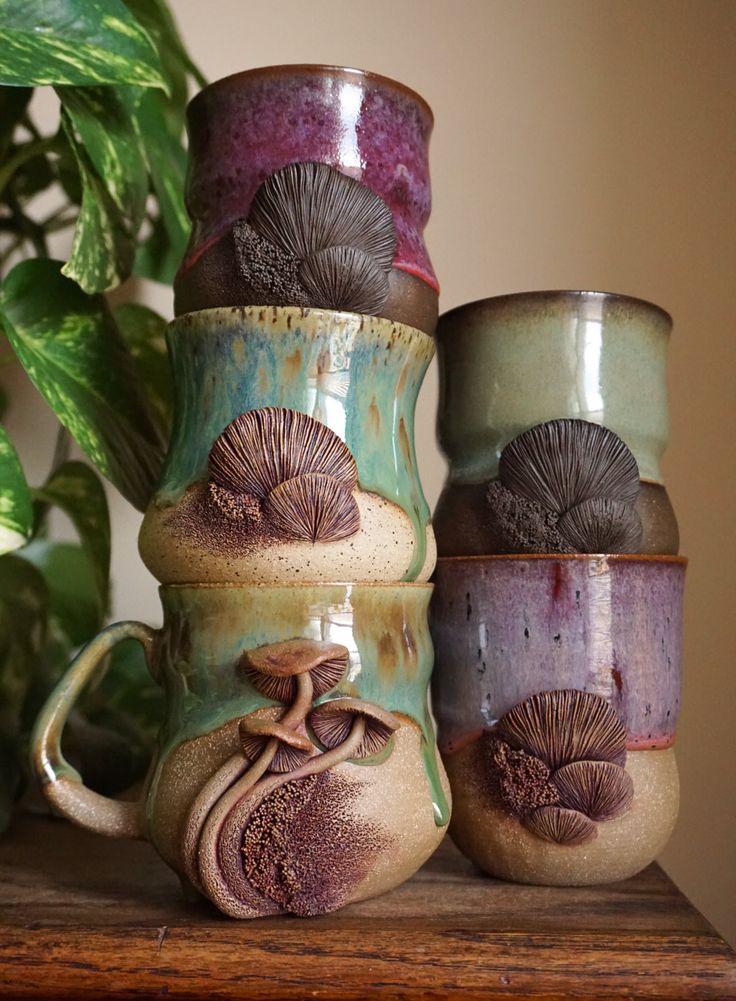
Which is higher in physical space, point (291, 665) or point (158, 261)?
point (158, 261)

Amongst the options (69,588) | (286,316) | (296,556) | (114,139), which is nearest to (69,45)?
(114,139)

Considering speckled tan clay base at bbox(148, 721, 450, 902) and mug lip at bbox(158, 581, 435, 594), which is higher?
mug lip at bbox(158, 581, 435, 594)

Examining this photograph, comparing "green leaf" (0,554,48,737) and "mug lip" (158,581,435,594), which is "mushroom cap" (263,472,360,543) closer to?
"mug lip" (158,581,435,594)

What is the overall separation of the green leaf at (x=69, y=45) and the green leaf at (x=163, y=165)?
5.7 inches

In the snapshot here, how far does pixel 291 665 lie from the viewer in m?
0.48

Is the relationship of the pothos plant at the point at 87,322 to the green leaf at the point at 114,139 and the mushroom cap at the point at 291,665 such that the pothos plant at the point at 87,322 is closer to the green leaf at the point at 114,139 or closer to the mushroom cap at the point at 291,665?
the green leaf at the point at 114,139

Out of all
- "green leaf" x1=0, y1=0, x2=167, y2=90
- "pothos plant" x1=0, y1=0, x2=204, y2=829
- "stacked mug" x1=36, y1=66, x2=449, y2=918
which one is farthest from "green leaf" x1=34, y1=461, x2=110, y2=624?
"green leaf" x1=0, y1=0, x2=167, y2=90

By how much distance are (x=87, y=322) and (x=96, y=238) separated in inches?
2.4

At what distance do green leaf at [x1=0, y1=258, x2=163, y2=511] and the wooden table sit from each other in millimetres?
272

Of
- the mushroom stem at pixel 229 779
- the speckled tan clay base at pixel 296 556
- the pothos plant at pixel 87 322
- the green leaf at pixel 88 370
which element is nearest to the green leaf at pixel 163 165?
the pothos plant at pixel 87 322

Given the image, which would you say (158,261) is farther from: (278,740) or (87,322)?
(278,740)

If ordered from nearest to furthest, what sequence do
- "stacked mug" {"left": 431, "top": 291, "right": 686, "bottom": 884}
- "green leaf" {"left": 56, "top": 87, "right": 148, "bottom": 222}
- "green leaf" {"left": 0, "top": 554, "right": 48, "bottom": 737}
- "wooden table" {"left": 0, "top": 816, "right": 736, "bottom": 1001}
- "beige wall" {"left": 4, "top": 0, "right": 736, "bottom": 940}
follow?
"wooden table" {"left": 0, "top": 816, "right": 736, "bottom": 1001}, "stacked mug" {"left": 431, "top": 291, "right": 686, "bottom": 884}, "green leaf" {"left": 56, "top": 87, "right": 148, "bottom": 222}, "green leaf" {"left": 0, "top": 554, "right": 48, "bottom": 737}, "beige wall" {"left": 4, "top": 0, "right": 736, "bottom": 940}

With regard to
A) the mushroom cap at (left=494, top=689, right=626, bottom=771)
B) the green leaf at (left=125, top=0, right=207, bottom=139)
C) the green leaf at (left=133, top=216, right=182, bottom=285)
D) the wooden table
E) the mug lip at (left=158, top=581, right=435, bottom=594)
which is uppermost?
the green leaf at (left=125, top=0, right=207, bottom=139)

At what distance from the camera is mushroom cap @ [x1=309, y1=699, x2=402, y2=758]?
1.59ft
